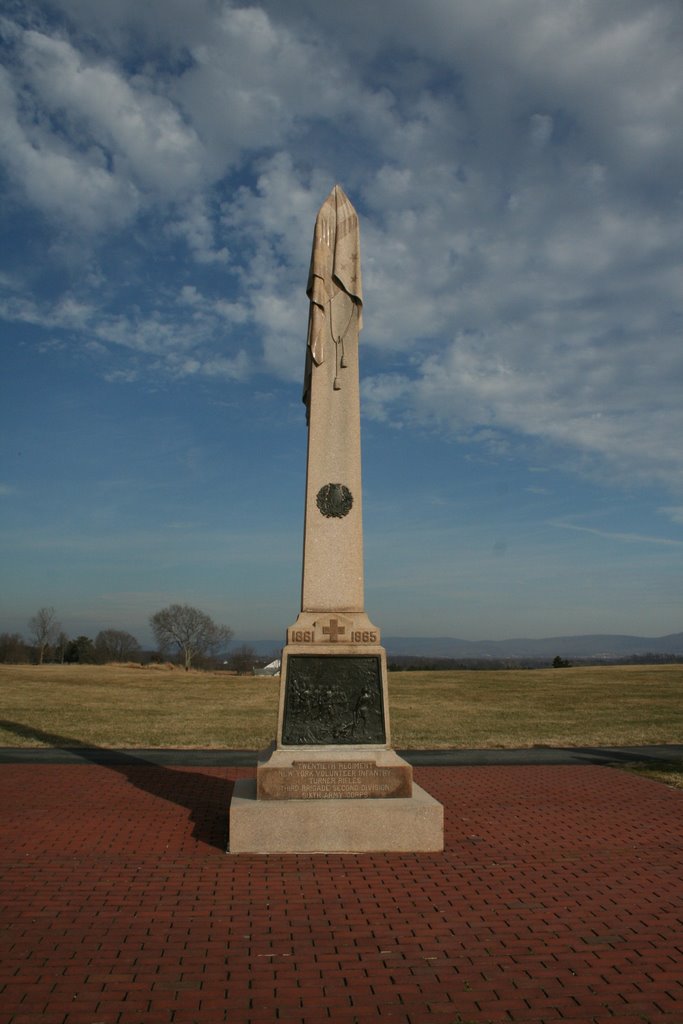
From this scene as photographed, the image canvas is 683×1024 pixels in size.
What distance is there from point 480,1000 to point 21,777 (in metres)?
8.69

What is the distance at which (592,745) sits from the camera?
15.1 meters

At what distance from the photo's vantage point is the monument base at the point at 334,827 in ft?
23.4

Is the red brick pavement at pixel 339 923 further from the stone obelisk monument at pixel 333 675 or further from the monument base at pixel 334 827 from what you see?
the stone obelisk monument at pixel 333 675

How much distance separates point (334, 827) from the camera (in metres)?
7.19

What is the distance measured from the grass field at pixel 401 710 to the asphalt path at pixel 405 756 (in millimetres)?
709

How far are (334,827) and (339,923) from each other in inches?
70.3

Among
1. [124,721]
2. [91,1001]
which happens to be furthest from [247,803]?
[124,721]

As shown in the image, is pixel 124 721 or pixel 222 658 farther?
pixel 222 658

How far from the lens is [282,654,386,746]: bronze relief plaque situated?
7730 millimetres

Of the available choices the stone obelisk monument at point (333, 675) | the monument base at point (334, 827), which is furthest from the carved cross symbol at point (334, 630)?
the monument base at point (334, 827)

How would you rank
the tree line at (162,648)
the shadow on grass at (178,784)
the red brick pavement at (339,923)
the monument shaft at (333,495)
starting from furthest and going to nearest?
the tree line at (162,648)
the shadow on grass at (178,784)
the monument shaft at (333,495)
the red brick pavement at (339,923)

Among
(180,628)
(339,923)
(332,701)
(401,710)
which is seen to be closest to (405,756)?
(332,701)

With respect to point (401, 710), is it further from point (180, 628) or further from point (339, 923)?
point (180, 628)

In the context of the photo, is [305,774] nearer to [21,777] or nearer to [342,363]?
[342,363]
